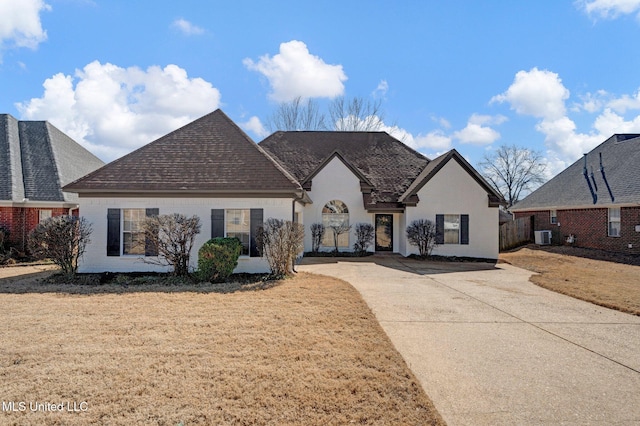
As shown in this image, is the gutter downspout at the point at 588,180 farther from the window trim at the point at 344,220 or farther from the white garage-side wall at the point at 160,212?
the white garage-side wall at the point at 160,212

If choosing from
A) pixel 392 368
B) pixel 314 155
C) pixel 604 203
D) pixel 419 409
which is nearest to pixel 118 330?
pixel 392 368

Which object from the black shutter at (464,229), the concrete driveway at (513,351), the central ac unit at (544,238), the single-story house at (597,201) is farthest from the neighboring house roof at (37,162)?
the single-story house at (597,201)

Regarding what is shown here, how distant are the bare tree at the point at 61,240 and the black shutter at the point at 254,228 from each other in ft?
16.2

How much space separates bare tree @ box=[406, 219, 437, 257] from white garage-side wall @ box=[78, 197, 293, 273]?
7.26 metres

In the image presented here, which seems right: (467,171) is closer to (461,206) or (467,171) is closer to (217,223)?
(461,206)

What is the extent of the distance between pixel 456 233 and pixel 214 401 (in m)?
15.4

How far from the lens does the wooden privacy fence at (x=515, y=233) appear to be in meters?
21.9

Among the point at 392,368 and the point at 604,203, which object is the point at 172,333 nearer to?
the point at 392,368

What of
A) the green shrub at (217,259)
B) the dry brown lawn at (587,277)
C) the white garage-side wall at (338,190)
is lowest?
the dry brown lawn at (587,277)

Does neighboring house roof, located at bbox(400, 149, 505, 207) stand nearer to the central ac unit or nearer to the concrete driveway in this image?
the concrete driveway

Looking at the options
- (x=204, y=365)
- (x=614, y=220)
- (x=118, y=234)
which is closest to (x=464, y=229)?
(x=614, y=220)

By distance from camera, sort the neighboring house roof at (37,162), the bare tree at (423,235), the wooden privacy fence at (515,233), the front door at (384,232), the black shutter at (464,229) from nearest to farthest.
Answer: the neighboring house roof at (37,162) → the bare tree at (423,235) → the black shutter at (464,229) → the front door at (384,232) → the wooden privacy fence at (515,233)

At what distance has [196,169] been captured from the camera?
1235 cm

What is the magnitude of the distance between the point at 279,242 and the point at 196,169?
13.1 ft
